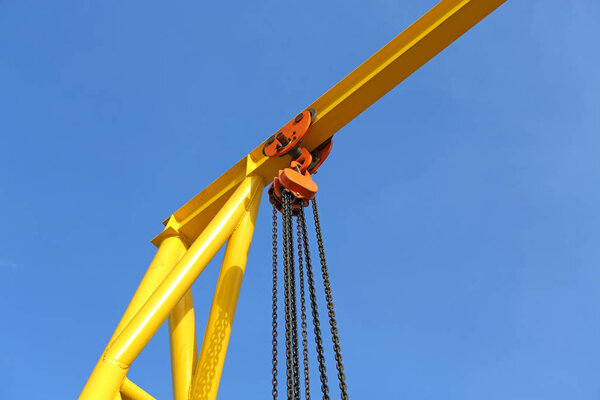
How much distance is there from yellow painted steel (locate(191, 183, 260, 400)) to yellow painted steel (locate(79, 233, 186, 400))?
629 millimetres

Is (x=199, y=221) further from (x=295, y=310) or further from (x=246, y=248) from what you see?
(x=295, y=310)

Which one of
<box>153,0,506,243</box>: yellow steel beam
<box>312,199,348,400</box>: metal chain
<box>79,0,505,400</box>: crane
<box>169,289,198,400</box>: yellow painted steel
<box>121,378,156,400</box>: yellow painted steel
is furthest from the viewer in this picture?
<box>153,0,506,243</box>: yellow steel beam

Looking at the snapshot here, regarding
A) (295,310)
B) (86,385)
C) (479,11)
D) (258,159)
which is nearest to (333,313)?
(295,310)

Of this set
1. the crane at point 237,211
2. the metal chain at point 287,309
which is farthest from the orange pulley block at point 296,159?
the metal chain at point 287,309

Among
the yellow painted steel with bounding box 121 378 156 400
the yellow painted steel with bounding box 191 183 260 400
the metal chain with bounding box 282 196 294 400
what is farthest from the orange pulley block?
the yellow painted steel with bounding box 121 378 156 400

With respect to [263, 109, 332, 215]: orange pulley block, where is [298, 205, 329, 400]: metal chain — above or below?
below

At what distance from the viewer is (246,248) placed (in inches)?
199

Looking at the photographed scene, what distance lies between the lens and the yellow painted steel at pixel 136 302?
12.3 ft

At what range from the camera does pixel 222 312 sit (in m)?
4.71

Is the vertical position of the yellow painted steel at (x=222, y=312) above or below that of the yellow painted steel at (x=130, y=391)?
above

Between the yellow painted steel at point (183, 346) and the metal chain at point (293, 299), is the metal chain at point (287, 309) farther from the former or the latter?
the yellow painted steel at point (183, 346)

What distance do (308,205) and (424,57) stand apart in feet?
5.45

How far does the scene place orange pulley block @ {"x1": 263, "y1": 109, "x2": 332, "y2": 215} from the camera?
4.88 meters

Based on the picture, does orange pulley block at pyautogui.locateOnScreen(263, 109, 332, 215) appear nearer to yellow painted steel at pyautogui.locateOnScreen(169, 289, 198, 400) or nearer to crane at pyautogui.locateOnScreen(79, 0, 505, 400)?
crane at pyautogui.locateOnScreen(79, 0, 505, 400)
